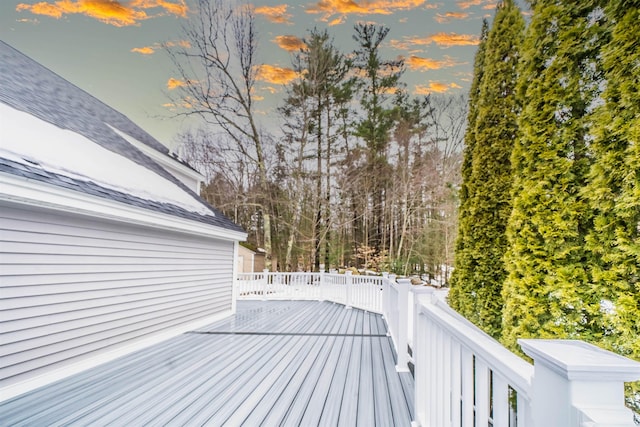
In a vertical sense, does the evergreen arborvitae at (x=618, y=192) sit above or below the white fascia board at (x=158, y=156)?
below

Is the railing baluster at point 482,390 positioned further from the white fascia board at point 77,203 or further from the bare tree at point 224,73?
the bare tree at point 224,73

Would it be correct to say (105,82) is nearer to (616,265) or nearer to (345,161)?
(345,161)

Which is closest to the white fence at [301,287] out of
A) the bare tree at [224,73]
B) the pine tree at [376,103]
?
the bare tree at [224,73]

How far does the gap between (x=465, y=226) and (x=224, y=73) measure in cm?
1256

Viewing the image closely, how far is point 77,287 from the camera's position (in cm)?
372

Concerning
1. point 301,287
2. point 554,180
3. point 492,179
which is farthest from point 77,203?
point 301,287

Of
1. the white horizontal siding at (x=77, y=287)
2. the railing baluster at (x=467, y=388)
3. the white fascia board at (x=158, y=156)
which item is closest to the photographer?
the railing baluster at (x=467, y=388)

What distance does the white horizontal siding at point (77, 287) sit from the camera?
Answer: 3.07m

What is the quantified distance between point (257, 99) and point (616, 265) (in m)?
14.6

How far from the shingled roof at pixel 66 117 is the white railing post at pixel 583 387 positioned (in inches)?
154

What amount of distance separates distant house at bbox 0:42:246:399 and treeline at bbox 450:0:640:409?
189 inches

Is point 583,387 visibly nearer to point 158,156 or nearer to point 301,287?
point 158,156

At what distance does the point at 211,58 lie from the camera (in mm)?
13445

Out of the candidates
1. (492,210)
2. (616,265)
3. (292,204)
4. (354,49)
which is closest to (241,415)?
(616,265)
